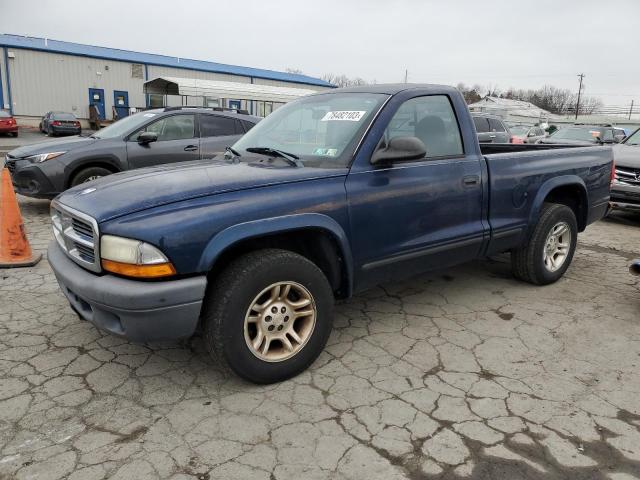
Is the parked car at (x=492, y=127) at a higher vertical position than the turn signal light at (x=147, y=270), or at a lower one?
higher

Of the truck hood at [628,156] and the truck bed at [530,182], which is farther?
the truck hood at [628,156]

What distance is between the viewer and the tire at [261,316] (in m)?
2.70

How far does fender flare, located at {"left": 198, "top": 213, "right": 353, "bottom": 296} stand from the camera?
2609 mm

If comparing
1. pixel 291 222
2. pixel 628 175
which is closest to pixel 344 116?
pixel 291 222

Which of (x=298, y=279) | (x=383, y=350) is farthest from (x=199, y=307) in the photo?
(x=383, y=350)

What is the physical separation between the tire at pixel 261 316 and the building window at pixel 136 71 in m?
38.9

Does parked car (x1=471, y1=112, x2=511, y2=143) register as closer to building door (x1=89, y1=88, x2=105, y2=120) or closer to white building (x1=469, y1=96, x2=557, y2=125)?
building door (x1=89, y1=88, x2=105, y2=120)

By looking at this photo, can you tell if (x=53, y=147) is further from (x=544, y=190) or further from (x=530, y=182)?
(x=544, y=190)

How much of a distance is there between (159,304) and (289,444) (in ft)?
3.16

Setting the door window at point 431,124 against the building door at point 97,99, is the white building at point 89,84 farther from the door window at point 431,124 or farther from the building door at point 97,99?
the door window at point 431,124

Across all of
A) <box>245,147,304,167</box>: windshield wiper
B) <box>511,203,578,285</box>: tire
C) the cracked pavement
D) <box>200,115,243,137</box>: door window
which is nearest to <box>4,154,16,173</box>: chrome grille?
<box>200,115,243,137</box>: door window

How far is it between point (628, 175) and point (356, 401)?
7236mm

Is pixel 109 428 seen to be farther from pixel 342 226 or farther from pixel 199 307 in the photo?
pixel 342 226

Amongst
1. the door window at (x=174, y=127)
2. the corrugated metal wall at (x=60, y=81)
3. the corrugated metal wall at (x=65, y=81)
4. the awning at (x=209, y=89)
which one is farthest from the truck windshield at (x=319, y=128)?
the corrugated metal wall at (x=60, y=81)
